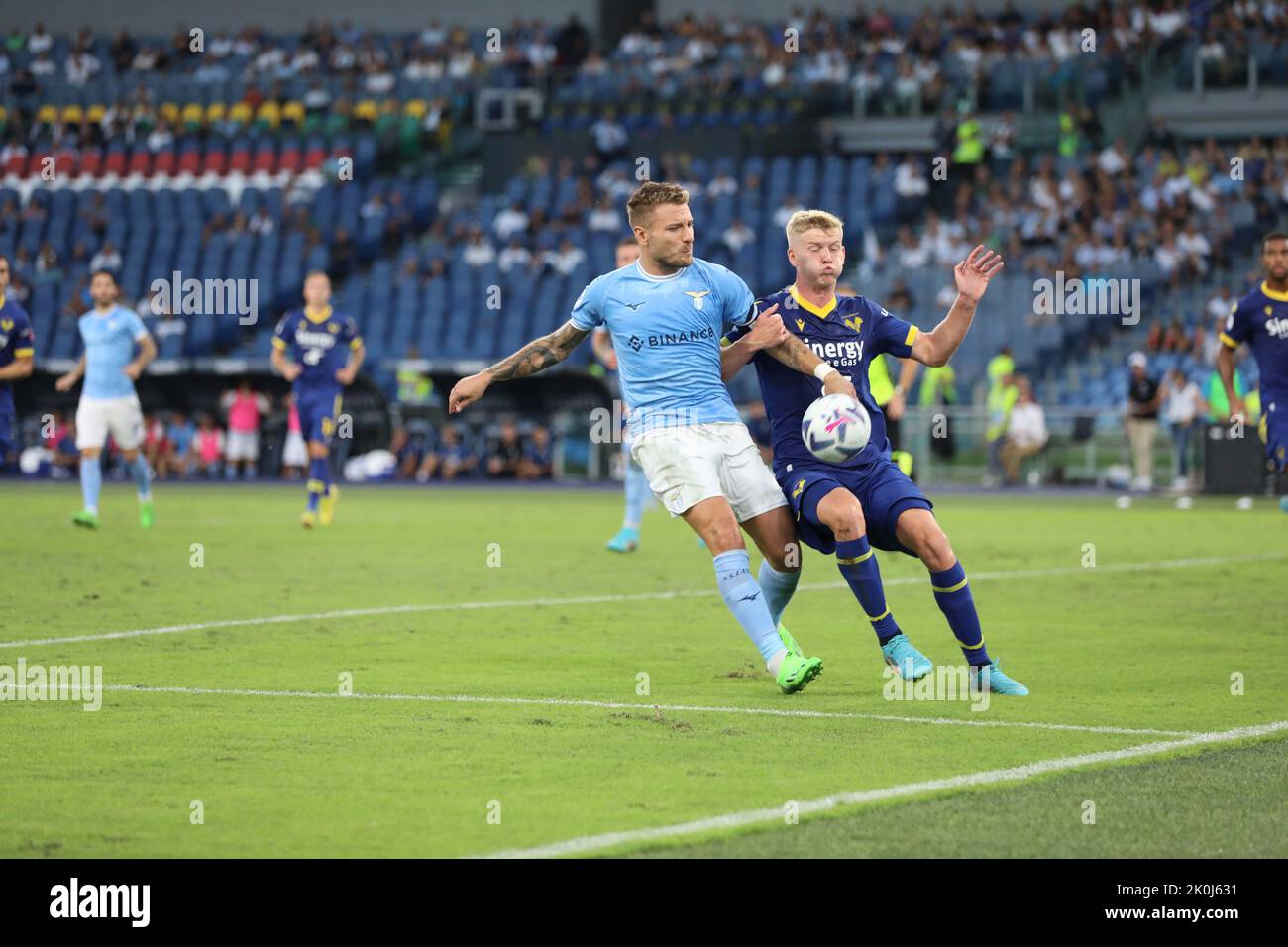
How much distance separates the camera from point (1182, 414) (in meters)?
30.6

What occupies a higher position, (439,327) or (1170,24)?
(1170,24)

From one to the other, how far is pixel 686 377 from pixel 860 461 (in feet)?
3.06

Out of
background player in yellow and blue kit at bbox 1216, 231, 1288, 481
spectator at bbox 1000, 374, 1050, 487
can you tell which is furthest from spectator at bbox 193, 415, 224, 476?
background player in yellow and blue kit at bbox 1216, 231, 1288, 481

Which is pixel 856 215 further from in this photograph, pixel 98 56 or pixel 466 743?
pixel 466 743

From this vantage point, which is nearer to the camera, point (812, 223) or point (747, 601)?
point (747, 601)

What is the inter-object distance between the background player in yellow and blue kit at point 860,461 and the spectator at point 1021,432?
22.2 meters

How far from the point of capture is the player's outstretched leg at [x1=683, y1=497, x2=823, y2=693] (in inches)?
351

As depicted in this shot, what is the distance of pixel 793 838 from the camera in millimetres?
6059

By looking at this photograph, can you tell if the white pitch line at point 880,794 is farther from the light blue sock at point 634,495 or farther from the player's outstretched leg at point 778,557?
the light blue sock at point 634,495

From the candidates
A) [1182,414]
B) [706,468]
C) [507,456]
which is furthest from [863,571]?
[507,456]

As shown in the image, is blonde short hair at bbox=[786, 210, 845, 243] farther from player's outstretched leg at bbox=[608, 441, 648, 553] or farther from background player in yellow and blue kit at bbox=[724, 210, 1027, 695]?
player's outstretched leg at bbox=[608, 441, 648, 553]

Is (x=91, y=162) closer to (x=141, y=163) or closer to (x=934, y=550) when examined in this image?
(x=141, y=163)

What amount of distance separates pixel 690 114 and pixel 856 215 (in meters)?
5.03
